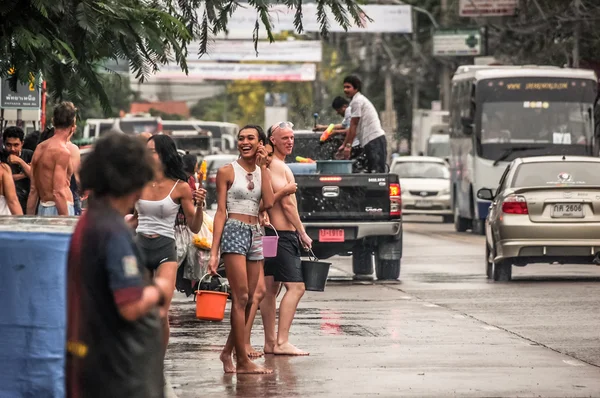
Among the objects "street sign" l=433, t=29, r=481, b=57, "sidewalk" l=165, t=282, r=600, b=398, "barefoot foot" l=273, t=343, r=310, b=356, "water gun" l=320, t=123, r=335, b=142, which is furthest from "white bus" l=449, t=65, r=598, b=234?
"barefoot foot" l=273, t=343, r=310, b=356

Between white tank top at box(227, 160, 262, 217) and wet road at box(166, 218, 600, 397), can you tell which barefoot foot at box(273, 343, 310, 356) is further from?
white tank top at box(227, 160, 262, 217)

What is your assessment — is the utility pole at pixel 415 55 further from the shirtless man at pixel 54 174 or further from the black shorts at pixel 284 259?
the black shorts at pixel 284 259

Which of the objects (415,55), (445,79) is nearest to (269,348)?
(445,79)

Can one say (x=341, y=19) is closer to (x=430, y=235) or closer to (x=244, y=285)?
(x=244, y=285)

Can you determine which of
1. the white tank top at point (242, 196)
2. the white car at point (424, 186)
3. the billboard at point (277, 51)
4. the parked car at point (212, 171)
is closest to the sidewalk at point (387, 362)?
the white tank top at point (242, 196)

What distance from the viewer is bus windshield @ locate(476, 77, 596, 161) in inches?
1283

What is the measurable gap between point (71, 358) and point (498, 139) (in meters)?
27.8

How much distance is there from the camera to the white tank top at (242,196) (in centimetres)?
1109

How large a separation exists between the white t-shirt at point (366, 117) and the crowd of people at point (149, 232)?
1 cm

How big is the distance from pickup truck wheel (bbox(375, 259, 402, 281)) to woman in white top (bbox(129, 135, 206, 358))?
9817 millimetres

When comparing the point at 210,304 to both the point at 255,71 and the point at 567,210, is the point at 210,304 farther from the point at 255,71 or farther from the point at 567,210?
the point at 255,71

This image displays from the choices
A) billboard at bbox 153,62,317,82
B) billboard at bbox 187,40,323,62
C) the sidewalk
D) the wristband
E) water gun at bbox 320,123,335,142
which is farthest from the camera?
billboard at bbox 153,62,317,82

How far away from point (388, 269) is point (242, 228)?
9.30 metres

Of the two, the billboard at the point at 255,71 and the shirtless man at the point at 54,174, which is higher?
the billboard at the point at 255,71
